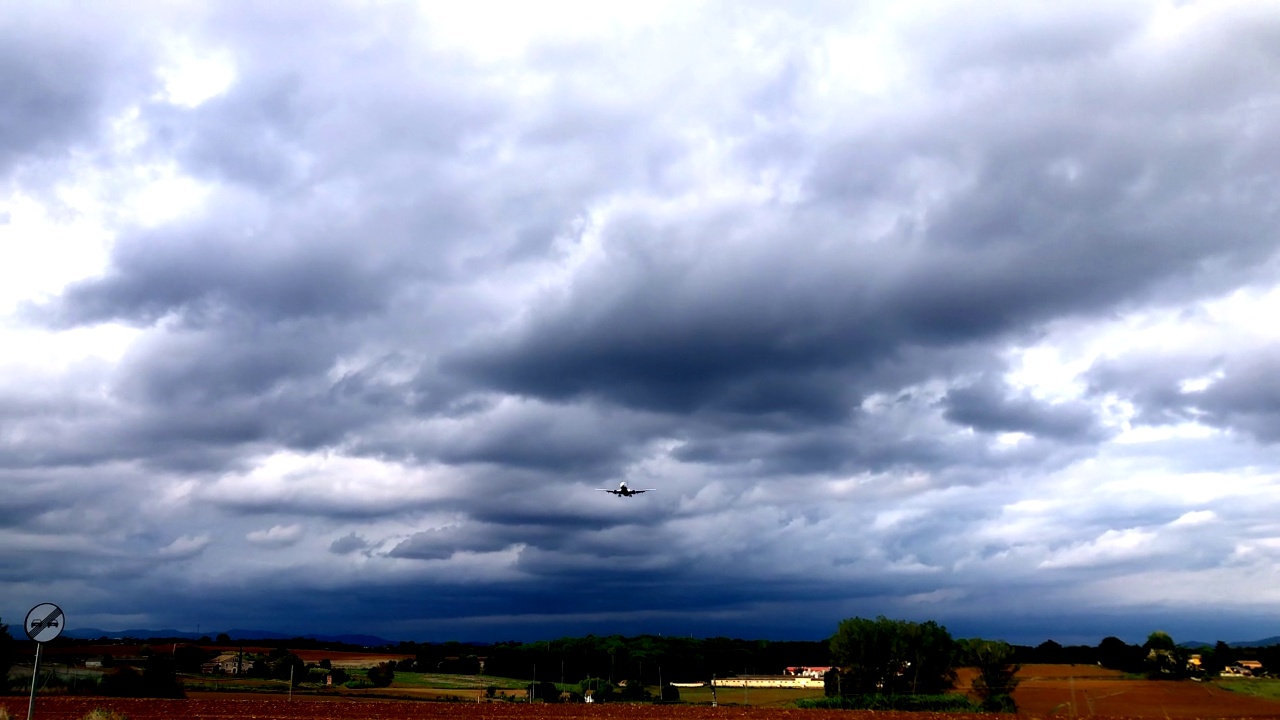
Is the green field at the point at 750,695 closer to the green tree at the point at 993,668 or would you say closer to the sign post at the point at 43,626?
the green tree at the point at 993,668

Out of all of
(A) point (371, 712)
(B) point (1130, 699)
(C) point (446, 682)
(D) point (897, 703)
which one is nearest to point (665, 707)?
(A) point (371, 712)

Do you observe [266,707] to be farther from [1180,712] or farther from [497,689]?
[1180,712]

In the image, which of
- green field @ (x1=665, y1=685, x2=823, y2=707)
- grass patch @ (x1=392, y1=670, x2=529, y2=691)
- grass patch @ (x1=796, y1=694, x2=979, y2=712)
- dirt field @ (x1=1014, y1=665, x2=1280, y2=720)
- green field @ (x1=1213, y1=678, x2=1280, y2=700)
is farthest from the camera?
grass patch @ (x1=392, y1=670, x2=529, y2=691)

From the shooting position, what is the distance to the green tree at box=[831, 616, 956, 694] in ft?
342

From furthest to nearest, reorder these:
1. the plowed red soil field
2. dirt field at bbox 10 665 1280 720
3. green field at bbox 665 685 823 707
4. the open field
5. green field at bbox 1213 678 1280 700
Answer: green field at bbox 665 685 823 707
green field at bbox 1213 678 1280 700
dirt field at bbox 10 665 1280 720
the open field
the plowed red soil field

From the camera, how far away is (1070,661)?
141500 mm

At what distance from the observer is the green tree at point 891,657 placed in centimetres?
10412

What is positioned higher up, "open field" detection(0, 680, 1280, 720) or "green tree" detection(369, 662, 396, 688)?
"open field" detection(0, 680, 1280, 720)

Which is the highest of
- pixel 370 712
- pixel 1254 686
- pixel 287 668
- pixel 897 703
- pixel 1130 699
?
pixel 370 712

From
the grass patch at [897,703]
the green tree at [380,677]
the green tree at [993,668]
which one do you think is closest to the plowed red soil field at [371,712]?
the grass patch at [897,703]

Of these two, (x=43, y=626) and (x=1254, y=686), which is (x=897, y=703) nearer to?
(x=1254, y=686)

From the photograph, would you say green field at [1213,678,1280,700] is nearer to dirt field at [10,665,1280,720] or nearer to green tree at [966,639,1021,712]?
dirt field at [10,665,1280,720]

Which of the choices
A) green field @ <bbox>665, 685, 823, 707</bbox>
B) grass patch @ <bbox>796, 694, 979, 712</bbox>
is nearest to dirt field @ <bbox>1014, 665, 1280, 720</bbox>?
grass patch @ <bbox>796, 694, 979, 712</bbox>

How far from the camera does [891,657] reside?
347ft
